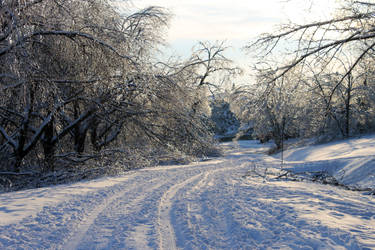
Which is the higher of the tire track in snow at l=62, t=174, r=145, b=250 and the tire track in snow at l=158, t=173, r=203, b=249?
the tire track in snow at l=62, t=174, r=145, b=250

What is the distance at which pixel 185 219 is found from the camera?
5.46 meters

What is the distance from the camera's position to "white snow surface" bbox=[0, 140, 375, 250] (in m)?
4.33

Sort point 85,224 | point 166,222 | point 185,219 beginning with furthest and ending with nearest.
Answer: point 185,219 → point 166,222 → point 85,224

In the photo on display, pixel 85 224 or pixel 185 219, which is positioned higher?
pixel 85 224

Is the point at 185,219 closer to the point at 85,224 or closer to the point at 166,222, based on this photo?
the point at 166,222

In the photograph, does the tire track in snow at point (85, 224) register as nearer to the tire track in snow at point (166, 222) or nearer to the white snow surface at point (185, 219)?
the white snow surface at point (185, 219)

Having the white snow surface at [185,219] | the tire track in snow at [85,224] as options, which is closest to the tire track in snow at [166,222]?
the white snow surface at [185,219]

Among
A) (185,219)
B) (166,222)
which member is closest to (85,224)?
(166,222)

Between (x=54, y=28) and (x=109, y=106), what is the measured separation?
4.38 m

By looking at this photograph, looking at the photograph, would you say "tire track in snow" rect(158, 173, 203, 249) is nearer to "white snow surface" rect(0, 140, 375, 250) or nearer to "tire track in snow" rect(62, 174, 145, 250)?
"white snow surface" rect(0, 140, 375, 250)

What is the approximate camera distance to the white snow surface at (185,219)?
14.2 ft

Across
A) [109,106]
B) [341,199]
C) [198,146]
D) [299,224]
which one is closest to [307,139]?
[198,146]

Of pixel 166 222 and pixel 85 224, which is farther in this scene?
pixel 166 222

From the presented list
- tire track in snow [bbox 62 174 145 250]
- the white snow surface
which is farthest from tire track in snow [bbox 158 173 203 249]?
tire track in snow [bbox 62 174 145 250]
